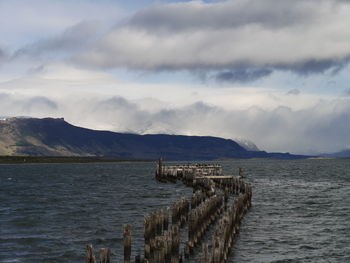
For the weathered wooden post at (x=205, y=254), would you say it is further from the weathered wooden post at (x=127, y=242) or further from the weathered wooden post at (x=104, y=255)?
the weathered wooden post at (x=127, y=242)

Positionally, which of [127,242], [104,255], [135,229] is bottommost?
[135,229]

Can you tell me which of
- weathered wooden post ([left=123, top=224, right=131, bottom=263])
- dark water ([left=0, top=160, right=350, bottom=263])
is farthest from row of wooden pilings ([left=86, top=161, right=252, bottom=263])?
dark water ([left=0, top=160, right=350, bottom=263])

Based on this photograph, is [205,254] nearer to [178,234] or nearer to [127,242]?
[127,242]

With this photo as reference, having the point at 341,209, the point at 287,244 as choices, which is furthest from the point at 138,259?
the point at 341,209

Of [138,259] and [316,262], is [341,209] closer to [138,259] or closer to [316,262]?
[316,262]

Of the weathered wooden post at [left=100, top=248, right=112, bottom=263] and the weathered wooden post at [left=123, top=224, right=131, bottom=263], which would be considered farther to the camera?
the weathered wooden post at [left=123, top=224, right=131, bottom=263]

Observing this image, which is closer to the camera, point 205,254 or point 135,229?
point 205,254

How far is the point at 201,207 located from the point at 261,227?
8.21m

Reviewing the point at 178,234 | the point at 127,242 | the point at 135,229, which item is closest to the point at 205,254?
the point at 127,242

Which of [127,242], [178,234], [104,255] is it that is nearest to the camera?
[104,255]

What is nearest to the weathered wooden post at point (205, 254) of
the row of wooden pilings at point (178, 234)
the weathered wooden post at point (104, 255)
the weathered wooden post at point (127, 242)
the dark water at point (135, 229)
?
the row of wooden pilings at point (178, 234)

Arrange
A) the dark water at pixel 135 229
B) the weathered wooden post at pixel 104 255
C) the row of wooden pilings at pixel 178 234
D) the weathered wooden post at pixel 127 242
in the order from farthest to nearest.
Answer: the dark water at pixel 135 229
the weathered wooden post at pixel 127 242
the row of wooden pilings at pixel 178 234
the weathered wooden post at pixel 104 255

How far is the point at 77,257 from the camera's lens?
968 inches

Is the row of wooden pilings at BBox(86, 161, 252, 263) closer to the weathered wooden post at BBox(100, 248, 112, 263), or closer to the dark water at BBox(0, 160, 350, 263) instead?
the weathered wooden post at BBox(100, 248, 112, 263)
